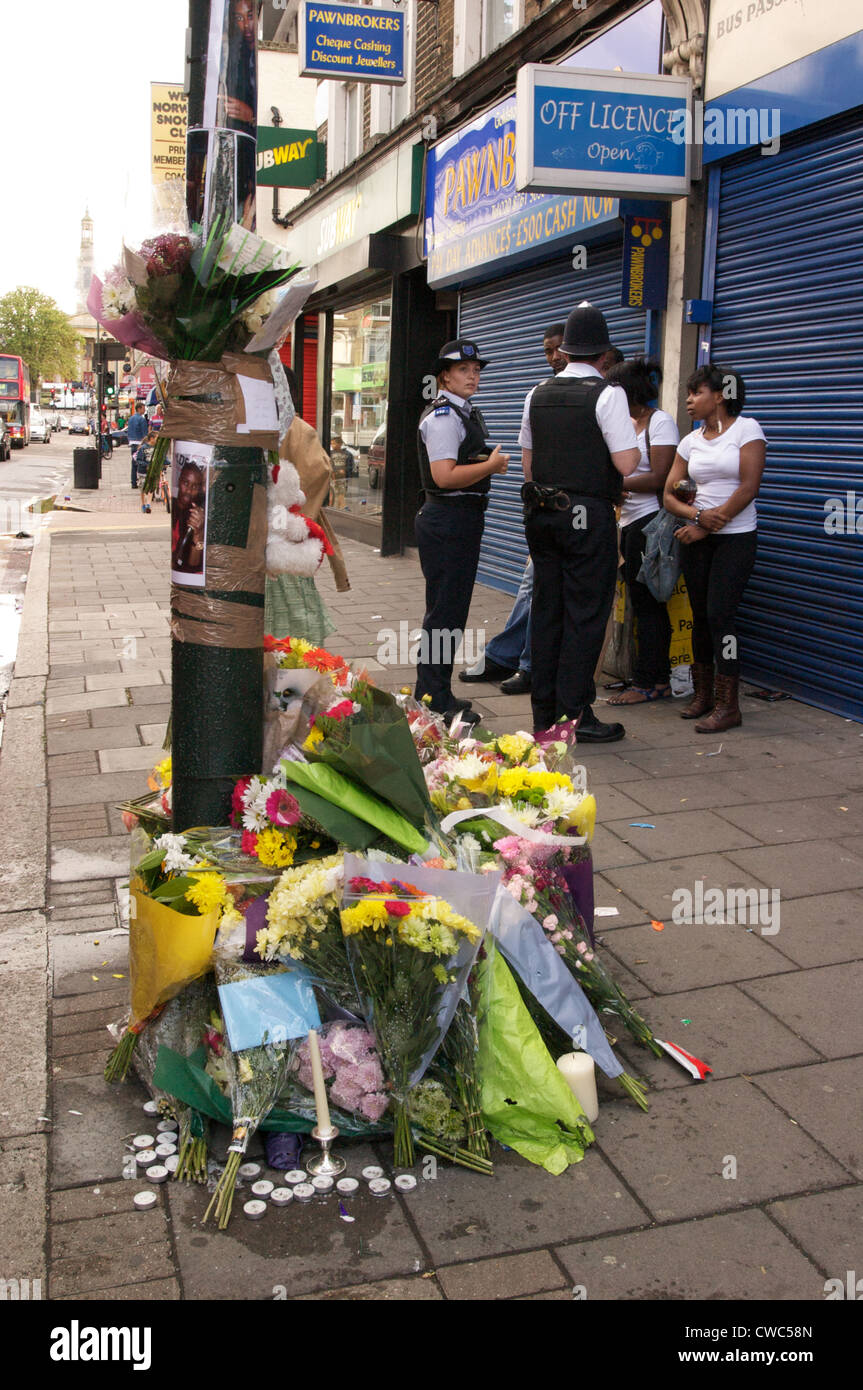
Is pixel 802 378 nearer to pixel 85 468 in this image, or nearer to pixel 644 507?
pixel 644 507

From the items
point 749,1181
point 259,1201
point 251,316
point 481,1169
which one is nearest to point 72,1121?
point 259,1201

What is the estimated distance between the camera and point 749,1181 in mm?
2732

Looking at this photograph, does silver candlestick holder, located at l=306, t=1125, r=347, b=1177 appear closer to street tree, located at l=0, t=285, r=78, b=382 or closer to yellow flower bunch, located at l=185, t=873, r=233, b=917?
yellow flower bunch, located at l=185, t=873, r=233, b=917

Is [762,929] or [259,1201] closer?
[259,1201]

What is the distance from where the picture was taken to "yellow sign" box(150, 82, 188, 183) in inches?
1048

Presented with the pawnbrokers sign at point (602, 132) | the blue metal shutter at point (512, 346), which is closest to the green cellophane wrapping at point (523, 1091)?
the pawnbrokers sign at point (602, 132)

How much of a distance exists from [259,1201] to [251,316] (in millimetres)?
2078

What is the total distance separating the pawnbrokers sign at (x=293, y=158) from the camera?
1725 centimetres

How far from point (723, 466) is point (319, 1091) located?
4448 millimetres

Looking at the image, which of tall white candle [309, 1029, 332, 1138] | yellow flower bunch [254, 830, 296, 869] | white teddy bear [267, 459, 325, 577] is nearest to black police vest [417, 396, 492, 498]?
white teddy bear [267, 459, 325, 577]

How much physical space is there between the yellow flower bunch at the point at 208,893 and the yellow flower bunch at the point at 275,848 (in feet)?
0.44

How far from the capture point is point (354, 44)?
485 inches

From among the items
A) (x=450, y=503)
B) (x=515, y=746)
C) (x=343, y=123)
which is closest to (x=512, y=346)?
(x=450, y=503)
